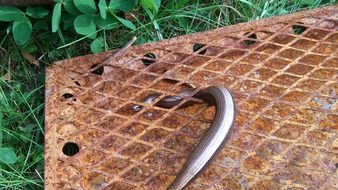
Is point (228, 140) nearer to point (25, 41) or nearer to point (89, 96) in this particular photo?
point (89, 96)

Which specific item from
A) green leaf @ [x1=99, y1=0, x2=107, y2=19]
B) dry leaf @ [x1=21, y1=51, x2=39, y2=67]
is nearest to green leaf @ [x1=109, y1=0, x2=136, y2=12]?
green leaf @ [x1=99, y1=0, x2=107, y2=19]

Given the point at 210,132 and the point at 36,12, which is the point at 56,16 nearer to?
the point at 36,12

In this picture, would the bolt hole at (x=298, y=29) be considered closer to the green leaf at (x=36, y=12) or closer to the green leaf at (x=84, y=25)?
the green leaf at (x=84, y=25)

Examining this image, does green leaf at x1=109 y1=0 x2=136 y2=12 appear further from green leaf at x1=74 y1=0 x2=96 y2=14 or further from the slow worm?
the slow worm

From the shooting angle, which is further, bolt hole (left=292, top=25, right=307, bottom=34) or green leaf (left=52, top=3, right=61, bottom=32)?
bolt hole (left=292, top=25, right=307, bottom=34)

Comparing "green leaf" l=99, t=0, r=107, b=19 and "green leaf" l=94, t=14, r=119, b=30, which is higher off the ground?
"green leaf" l=99, t=0, r=107, b=19

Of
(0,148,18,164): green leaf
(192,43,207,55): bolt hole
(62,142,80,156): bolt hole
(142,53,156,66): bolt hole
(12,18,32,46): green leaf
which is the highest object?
(12,18,32,46): green leaf

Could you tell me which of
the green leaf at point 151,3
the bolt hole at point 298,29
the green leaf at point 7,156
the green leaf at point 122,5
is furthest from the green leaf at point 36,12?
the bolt hole at point 298,29
